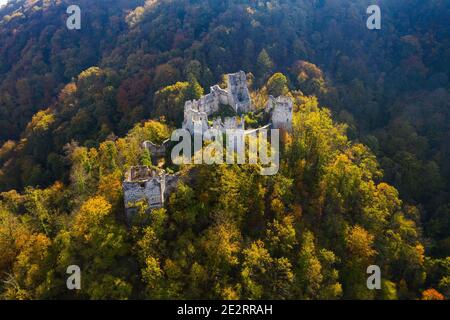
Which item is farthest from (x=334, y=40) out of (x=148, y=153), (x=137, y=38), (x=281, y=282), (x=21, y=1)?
(x=21, y=1)

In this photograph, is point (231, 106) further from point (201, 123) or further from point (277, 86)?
point (277, 86)

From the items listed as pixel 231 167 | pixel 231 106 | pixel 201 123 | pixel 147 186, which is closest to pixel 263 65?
Result: pixel 231 106

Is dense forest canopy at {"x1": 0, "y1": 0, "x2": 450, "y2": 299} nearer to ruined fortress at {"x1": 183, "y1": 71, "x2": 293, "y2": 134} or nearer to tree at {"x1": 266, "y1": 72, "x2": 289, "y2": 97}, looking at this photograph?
tree at {"x1": 266, "y1": 72, "x2": 289, "y2": 97}

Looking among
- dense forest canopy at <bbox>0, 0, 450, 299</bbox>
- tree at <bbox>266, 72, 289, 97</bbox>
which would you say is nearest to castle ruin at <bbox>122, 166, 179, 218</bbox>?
dense forest canopy at <bbox>0, 0, 450, 299</bbox>

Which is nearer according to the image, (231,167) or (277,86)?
(231,167)

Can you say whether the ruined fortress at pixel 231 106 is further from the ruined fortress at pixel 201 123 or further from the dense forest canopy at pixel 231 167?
the dense forest canopy at pixel 231 167

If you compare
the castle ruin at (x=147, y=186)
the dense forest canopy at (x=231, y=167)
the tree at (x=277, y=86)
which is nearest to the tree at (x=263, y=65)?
the dense forest canopy at (x=231, y=167)
